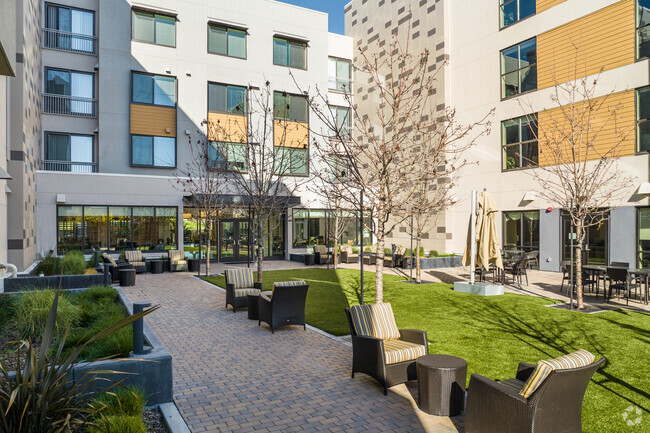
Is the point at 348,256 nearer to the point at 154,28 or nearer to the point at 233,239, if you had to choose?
the point at 233,239

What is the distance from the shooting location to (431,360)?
5281 mm

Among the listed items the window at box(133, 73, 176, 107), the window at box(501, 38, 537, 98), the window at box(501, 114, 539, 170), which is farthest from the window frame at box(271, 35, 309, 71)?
the window at box(501, 114, 539, 170)

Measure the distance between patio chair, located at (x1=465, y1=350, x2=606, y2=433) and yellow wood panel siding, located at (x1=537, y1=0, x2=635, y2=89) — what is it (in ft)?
50.3

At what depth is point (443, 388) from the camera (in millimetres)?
4980

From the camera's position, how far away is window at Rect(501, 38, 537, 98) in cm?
2052

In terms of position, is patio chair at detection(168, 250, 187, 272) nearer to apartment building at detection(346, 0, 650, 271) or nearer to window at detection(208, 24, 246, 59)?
window at detection(208, 24, 246, 59)

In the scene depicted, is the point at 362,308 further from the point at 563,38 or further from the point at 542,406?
the point at 563,38

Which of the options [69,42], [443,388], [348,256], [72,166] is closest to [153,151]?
[72,166]

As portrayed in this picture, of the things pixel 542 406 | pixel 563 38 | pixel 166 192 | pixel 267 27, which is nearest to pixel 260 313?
pixel 542 406

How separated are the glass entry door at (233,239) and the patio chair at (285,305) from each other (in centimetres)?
1656

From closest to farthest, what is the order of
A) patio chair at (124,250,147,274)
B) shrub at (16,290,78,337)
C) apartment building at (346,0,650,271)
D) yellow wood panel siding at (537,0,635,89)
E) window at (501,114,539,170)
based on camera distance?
1. shrub at (16,290,78,337)
2. apartment building at (346,0,650,271)
3. yellow wood panel siding at (537,0,635,89)
4. patio chair at (124,250,147,274)
5. window at (501,114,539,170)

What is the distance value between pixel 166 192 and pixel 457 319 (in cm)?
1834

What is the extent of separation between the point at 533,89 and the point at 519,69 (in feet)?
4.64

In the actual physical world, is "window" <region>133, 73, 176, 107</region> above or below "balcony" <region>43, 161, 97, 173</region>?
above
